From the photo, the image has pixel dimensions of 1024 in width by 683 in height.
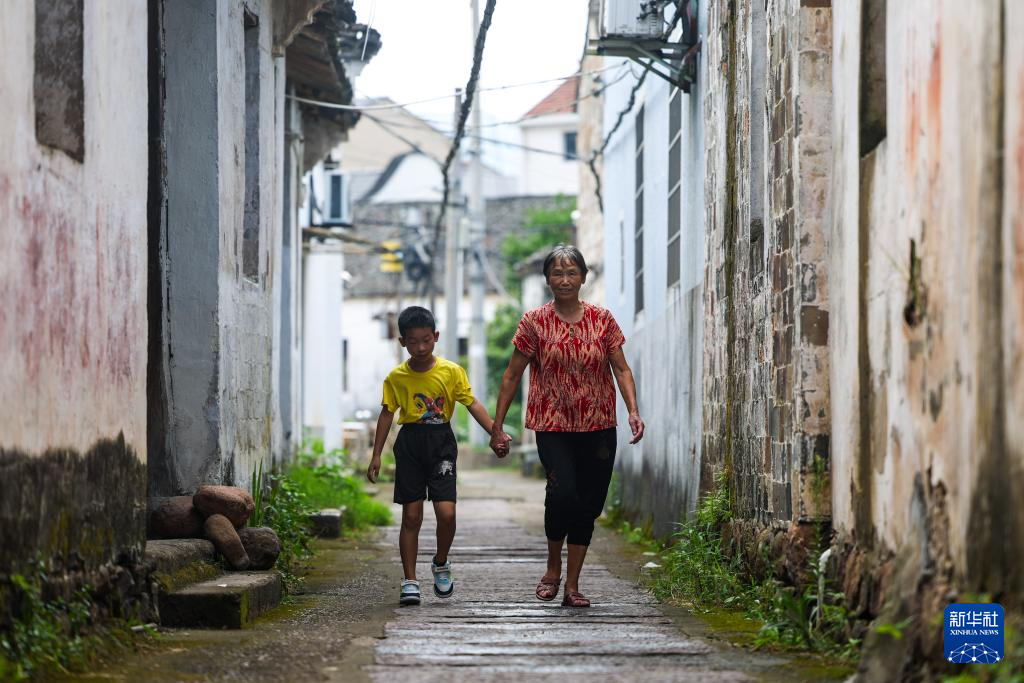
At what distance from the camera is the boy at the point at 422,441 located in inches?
→ 275

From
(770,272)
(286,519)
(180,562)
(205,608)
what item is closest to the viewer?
(205,608)

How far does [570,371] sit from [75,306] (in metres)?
2.55

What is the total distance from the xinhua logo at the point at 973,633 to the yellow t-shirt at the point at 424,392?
138 inches

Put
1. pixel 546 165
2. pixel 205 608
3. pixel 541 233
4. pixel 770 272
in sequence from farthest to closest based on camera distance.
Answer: pixel 546 165, pixel 541 233, pixel 770 272, pixel 205 608

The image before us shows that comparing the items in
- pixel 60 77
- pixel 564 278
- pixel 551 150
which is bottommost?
pixel 564 278

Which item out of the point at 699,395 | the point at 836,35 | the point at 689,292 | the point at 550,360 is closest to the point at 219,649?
the point at 550,360

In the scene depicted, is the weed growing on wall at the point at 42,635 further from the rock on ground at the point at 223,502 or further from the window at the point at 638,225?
the window at the point at 638,225

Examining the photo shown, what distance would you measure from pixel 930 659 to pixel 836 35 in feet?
9.76

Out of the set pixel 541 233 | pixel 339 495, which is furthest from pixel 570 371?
pixel 541 233

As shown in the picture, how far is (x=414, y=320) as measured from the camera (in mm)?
6953

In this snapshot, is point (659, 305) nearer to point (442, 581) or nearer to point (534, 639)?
point (442, 581)

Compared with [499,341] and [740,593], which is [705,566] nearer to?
[740,593]

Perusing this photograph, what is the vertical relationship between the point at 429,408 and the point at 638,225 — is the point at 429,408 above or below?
below

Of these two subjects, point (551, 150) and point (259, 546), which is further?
point (551, 150)
